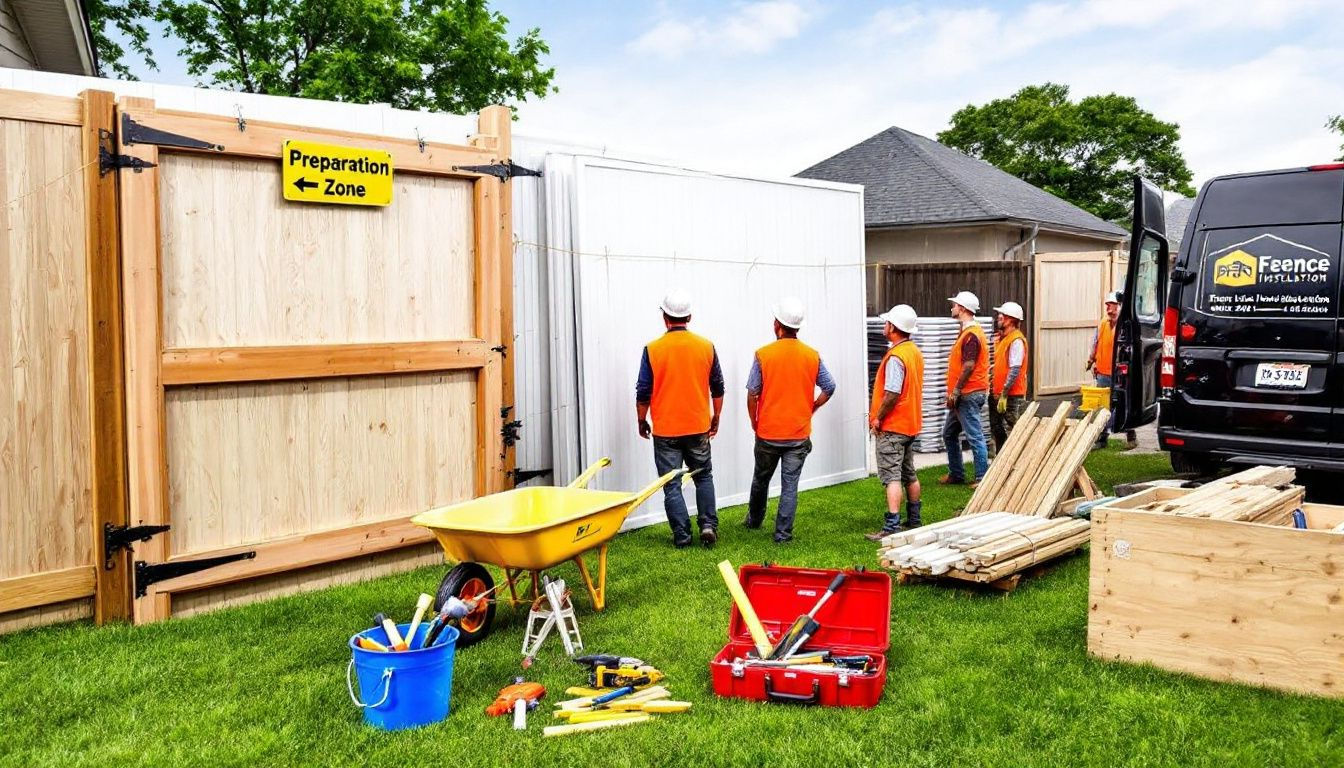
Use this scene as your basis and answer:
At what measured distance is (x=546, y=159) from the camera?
27.4 feet

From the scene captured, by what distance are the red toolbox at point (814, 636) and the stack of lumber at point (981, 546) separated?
120 centimetres

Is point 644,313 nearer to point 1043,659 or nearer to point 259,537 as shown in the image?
point 259,537

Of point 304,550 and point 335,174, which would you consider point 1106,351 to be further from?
point 304,550

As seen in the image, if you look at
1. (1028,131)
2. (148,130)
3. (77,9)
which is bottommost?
(148,130)

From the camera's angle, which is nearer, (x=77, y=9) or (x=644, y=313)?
(x=644, y=313)

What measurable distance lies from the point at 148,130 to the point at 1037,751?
573 centimetres

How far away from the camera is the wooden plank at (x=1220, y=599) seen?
4691 mm

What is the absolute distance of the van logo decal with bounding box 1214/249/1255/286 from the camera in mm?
8031

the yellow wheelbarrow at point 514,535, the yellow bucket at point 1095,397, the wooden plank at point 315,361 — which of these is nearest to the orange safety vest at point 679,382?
the wooden plank at point 315,361

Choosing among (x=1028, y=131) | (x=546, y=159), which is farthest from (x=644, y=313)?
(x=1028, y=131)

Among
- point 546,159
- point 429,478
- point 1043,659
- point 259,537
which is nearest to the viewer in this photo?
point 1043,659

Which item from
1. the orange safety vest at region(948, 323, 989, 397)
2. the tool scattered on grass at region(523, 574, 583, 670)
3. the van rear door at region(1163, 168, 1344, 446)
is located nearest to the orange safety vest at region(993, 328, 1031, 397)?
the orange safety vest at region(948, 323, 989, 397)

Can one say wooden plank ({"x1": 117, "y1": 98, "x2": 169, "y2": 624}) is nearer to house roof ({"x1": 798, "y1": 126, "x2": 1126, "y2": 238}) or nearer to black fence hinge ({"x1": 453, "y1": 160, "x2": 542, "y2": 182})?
black fence hinge ({"x1": 453, "y1": 160, "x2": 542, "y2": 182})

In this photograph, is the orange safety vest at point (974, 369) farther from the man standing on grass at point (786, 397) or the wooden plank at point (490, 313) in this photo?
the wooden plank at point (490, 313)
